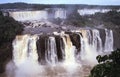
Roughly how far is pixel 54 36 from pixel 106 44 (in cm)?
557

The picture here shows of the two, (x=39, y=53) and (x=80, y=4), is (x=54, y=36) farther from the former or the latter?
(x=80, y=4)

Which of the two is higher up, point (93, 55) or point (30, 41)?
point (30, 41)

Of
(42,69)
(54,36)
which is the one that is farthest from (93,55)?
(42,69)

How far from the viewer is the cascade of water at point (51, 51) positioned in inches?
735

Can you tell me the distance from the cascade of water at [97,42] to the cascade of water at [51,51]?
418 centimetres

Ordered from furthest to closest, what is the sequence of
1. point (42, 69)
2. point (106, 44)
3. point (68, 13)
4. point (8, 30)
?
1. point (68, 13)
2. point (106, 44)
3. point (8, 30)
4. point (42, 69)

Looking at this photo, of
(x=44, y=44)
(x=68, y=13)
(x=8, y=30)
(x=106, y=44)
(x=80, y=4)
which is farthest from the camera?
(x=80, y=4)

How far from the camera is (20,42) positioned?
62.5ft

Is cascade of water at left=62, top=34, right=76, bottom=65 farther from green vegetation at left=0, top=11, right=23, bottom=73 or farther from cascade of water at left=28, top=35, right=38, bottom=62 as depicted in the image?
green vegetation at left=0, top=11, right=23, bottom=73

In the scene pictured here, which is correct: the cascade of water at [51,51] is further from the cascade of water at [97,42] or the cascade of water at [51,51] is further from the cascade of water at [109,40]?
the cascade of water at [109,40]

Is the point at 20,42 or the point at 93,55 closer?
the point at 20,42

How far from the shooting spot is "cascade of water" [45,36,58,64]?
18.7 m

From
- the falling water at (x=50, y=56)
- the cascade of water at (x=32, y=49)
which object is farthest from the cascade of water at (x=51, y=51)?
the cascade of water at (x=32, y=49)

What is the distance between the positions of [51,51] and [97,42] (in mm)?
4865
